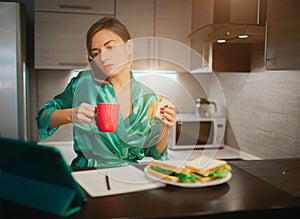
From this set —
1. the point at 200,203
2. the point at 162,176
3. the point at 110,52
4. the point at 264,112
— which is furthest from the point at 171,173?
the point at 264,112

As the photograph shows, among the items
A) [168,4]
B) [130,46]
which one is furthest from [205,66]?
[130,46]

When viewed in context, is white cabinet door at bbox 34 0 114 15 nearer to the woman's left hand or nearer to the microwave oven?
the microwave oven

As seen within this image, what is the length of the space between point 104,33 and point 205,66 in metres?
0.97

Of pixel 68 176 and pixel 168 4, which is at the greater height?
pixel 168 4

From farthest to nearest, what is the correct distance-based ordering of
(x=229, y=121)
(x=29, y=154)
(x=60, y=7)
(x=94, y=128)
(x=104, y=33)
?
(x=229, y=121) → (x=60, y=7) → (x=104, y=33) → (x=94, y=128) → (x=29, y=154)

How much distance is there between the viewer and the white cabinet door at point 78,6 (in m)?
2.48

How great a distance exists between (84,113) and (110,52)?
440mm

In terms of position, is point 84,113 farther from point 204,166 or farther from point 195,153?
point 195,153

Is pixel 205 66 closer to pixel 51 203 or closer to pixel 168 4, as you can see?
pixel 168 4

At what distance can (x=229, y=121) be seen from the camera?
2.99 meters

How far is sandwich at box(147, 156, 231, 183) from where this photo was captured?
1011 millimetres

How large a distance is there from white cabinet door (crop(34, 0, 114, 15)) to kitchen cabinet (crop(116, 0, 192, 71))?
83 millimetres

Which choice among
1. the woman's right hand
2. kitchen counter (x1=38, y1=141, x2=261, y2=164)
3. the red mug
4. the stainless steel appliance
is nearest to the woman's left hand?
the red mug

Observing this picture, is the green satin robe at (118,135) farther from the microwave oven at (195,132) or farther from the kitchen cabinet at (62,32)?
the microwave oven at (195,132)
